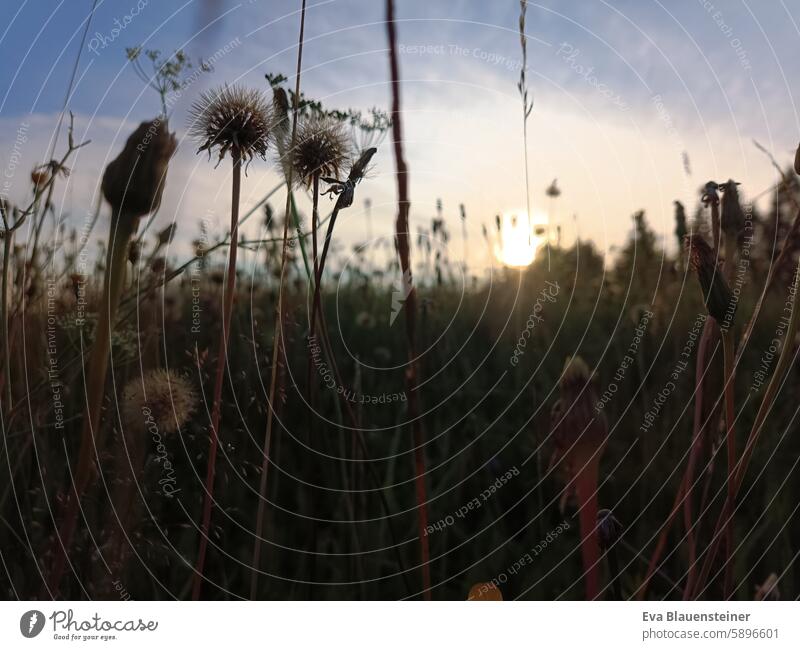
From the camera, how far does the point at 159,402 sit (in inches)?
30.2

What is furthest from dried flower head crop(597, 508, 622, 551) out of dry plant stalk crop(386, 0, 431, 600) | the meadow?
dry plant stalk crop(386, 0, 431, 600)

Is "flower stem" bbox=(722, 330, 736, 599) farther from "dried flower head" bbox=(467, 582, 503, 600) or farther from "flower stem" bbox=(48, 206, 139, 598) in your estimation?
"flower stem" bbox=(48, 206, 139, 598)

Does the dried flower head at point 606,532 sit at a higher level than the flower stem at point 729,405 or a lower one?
lower

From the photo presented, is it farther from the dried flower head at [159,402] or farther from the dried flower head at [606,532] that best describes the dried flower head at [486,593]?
the dried flower head at [159,402]

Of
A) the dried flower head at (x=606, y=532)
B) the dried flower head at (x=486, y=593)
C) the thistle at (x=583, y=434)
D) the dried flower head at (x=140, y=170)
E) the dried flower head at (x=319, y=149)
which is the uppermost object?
the dried flower head at (x=319, y=149)

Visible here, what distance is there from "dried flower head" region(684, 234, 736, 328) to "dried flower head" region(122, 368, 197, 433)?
22.9 inches

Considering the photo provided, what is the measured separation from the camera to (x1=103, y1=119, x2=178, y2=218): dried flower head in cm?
62

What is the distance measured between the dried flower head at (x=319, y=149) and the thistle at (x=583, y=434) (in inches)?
14.7

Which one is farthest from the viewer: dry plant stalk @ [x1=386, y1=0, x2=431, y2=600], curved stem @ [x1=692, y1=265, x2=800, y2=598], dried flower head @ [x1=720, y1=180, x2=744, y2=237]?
dried flower head @ [x1=720, y1=180, x2=744, y2=237]

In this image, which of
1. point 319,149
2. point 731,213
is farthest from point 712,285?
point 319,149

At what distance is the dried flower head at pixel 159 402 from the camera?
0.76 metres

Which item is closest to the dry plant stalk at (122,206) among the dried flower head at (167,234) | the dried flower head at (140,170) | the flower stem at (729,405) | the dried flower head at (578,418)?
the dried flower head at (140,170)

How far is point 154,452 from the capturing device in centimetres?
85
